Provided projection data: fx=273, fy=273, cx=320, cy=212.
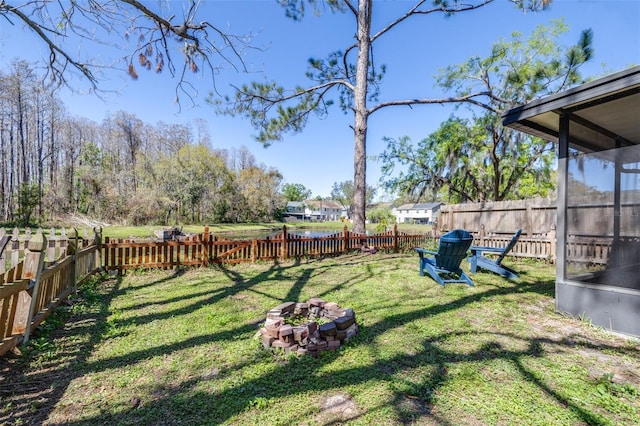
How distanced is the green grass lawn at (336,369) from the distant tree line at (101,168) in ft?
70.7

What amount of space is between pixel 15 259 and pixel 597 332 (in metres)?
7.86

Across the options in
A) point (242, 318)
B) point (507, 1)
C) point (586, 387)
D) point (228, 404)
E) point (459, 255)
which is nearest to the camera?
point (228, 404)

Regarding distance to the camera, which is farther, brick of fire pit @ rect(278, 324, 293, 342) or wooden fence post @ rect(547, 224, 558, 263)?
wooden fence post @ rect(547, 224, 558, 263)

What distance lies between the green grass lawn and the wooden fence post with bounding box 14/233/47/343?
0.80ft

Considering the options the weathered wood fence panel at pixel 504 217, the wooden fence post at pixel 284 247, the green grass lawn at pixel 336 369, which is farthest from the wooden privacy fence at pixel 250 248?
the green grass lawn at pixel 336 369

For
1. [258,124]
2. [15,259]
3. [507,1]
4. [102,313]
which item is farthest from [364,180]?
[15,259]

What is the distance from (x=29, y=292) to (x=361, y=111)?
8788 mm

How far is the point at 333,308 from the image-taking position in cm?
317

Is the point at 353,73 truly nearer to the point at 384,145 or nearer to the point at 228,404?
the point at 384,145

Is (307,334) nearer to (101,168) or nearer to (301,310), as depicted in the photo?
(301,310)

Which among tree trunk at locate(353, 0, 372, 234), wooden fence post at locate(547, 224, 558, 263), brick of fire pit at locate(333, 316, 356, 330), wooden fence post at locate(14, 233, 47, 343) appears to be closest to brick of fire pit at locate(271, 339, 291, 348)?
brick of fire pit at locate(333, 316, 356, 330)

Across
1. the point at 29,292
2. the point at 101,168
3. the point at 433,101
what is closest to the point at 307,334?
the point at 29,292

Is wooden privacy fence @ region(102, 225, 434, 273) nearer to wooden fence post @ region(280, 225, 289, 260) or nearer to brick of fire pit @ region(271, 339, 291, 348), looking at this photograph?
wooden fence post @ region(280, 225, 289, 260)

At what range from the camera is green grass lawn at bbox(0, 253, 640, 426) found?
1770 mm
